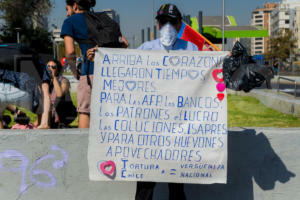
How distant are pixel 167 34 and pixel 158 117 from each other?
2.29 ft

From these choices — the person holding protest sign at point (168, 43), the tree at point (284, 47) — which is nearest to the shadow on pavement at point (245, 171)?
the person holding protest sign at point (168, 43)

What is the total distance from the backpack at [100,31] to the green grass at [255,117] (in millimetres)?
3903

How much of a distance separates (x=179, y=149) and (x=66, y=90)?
7.98 ft

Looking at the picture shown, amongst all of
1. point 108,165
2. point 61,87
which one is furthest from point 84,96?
point 61,87

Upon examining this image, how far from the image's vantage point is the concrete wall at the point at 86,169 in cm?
367

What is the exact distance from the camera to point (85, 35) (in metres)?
3.91

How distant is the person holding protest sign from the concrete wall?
313 mm

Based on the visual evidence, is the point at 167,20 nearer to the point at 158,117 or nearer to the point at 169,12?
the point at 169,12

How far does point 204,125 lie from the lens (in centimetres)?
332

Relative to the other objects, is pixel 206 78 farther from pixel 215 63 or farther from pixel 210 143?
pixel 210 143

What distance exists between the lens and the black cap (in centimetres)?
337

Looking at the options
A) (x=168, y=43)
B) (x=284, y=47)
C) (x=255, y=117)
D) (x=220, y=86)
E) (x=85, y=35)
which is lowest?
(x=255, y=117)

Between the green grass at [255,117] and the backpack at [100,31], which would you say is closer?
the backpack at [100,31]

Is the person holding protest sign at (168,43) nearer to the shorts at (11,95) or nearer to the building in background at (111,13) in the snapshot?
the building in background at (111,13)
